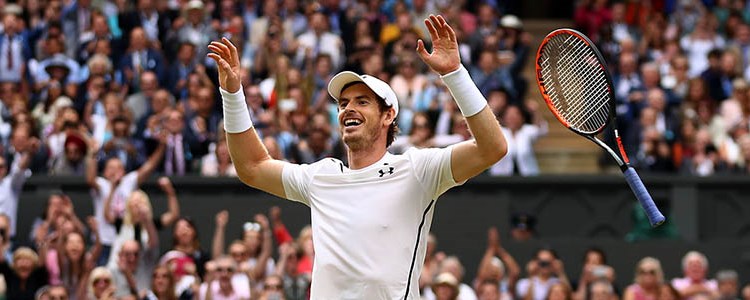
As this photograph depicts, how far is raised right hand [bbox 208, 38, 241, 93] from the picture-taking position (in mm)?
6652

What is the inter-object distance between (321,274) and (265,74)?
10.3m

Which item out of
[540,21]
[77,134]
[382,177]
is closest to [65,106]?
[77,134]

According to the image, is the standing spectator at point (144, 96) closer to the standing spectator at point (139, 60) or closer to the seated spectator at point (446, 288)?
the standing spectator at point (139, 60)

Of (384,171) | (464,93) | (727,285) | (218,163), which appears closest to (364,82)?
(384,171)

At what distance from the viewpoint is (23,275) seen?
1318cm

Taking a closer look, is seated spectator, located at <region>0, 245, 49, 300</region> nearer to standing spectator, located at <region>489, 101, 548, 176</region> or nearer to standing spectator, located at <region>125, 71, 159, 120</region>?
standing spectator, located at <region>125, 71, 159, 120</region>

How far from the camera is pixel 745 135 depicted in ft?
51.7

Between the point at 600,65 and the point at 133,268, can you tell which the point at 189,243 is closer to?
the point at 133,268

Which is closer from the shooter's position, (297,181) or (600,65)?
(297,181)

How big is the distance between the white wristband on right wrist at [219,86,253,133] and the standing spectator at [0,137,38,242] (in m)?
7.96

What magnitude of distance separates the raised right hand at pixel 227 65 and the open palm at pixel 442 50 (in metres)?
0.84

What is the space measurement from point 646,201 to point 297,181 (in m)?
1.37

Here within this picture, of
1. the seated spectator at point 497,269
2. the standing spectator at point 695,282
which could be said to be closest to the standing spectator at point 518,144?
the seated spectator at point 497,269

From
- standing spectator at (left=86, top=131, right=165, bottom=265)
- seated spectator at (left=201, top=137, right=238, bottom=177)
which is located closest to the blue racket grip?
standing spectator at (left=86, top=131, right=165, bottom=265)
